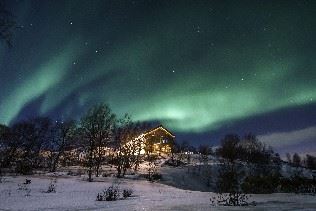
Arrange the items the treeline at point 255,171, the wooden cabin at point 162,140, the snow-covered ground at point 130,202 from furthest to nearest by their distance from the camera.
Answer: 1. the wooden cabin at point 162,140
2. the treeline at point 255,171
3. the snow-covered ground at point 130,202

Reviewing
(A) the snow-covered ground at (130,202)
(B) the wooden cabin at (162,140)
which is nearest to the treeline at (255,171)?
(A) the snow-covered ground at (130,202)

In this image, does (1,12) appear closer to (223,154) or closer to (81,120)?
(81,120)

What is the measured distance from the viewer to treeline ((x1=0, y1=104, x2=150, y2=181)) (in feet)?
143

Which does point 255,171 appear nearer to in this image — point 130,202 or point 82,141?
point 82,141

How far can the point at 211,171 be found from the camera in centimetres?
7094

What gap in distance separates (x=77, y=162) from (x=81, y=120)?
33535mm

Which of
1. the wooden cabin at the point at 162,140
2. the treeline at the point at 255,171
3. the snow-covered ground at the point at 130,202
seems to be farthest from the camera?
the wooden cabin at the point at 162,140

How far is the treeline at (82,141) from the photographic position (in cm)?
4362

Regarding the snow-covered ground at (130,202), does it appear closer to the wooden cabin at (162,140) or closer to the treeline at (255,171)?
the treeline at (255,171)

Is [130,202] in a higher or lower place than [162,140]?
lower

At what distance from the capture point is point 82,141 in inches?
1908

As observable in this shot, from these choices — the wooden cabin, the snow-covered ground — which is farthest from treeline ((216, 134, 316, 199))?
the wooden cabin

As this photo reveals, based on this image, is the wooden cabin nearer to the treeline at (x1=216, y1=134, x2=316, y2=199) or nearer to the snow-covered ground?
the treeline at (x1=216, y1=134, x2=316, y2=199)

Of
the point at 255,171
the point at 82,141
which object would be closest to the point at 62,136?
the point at 82,141
